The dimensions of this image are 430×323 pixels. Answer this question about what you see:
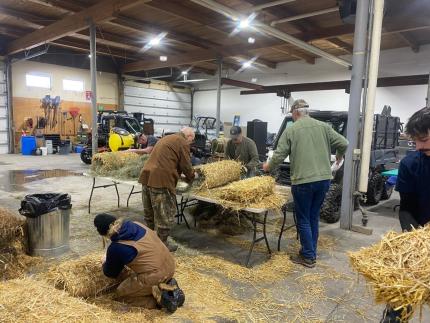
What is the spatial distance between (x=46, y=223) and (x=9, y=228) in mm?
371

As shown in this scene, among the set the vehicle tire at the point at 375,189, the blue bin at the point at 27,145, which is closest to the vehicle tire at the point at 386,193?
→ the vehicle tire at the point at 375,189

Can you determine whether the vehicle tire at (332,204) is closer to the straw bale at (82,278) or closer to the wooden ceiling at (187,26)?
the wooden ceiling at (187,26)

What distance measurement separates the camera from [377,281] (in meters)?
1.41

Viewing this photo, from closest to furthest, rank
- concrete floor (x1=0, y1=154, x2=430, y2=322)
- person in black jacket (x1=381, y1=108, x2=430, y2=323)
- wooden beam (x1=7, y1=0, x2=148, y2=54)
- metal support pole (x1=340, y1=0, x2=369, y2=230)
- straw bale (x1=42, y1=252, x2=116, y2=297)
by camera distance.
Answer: person in black jacket (x1=381, y1=108, x2=430, y2=323), straw bale (x1=42, y1=252, x2=116, y2=297), concrete floor (x1=0, y1=154, x2=430, y2=322), metal support pole (x1=340, y1=0, x2=369, y2=230), wooden beam (x1=7, y1=0, x2=148, y2=54)

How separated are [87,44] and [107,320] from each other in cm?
1424

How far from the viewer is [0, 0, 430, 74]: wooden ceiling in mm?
8023

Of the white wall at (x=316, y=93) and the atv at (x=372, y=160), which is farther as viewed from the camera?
the white wall at (x=316, y=93)

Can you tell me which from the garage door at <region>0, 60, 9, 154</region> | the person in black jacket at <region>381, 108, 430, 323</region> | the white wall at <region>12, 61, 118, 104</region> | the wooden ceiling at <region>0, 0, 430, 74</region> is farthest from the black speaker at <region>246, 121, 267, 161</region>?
the garage door at <region>0, 60, 9, 154</region>

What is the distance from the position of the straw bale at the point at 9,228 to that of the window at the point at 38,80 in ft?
44.9

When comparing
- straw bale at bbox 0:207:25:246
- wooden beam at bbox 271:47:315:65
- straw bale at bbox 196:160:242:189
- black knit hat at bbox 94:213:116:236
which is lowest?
straw bale at bbox 0:207:25:246

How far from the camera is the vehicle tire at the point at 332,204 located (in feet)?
18.4

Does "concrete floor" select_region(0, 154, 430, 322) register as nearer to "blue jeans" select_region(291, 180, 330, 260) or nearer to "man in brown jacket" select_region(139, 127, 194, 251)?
"blue jeans" select_region(291, 180, 330, 260)

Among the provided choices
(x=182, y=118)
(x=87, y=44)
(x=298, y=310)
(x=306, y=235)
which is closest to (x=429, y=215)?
(x=298, y=310)

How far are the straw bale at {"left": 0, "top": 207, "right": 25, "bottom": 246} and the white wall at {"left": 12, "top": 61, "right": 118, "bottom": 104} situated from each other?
13414 millimetres
